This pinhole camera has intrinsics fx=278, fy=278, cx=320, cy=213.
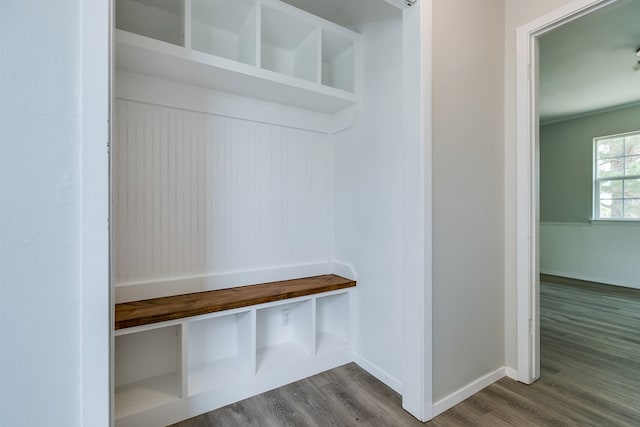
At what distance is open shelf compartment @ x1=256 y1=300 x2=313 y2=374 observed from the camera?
75.2 inches

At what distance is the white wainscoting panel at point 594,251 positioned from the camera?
13.4 ft

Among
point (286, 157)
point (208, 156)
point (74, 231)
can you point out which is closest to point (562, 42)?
point (286, 157)

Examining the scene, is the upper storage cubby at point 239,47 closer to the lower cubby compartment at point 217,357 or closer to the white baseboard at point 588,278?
the lower cubby compartment at point 217,357

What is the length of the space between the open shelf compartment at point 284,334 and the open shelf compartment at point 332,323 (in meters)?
0.14

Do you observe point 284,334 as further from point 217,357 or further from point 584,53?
point 584,53

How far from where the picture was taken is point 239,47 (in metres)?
1.95

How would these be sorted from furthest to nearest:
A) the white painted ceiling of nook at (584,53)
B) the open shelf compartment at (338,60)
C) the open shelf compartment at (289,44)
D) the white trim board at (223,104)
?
the open shelf compartment at (338,60) < the white painted ceiling of nook at (584,53) < the open shelf compartment at (289,44) < the white trim board at (223,104)

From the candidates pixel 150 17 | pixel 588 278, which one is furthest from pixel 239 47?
pixel 588 278

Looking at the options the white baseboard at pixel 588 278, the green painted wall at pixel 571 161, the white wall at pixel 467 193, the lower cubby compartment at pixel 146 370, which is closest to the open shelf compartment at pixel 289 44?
the white wall at pixel 467 193

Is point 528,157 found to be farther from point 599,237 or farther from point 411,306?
point 599,237

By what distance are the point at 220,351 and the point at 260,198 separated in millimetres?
1096

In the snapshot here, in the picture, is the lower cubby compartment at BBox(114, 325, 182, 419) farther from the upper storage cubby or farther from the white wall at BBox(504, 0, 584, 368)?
the white wall at BBox(504, 0, 584, 368)

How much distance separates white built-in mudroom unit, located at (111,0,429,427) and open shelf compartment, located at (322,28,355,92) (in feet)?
0.05

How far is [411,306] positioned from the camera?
4.99 ft
